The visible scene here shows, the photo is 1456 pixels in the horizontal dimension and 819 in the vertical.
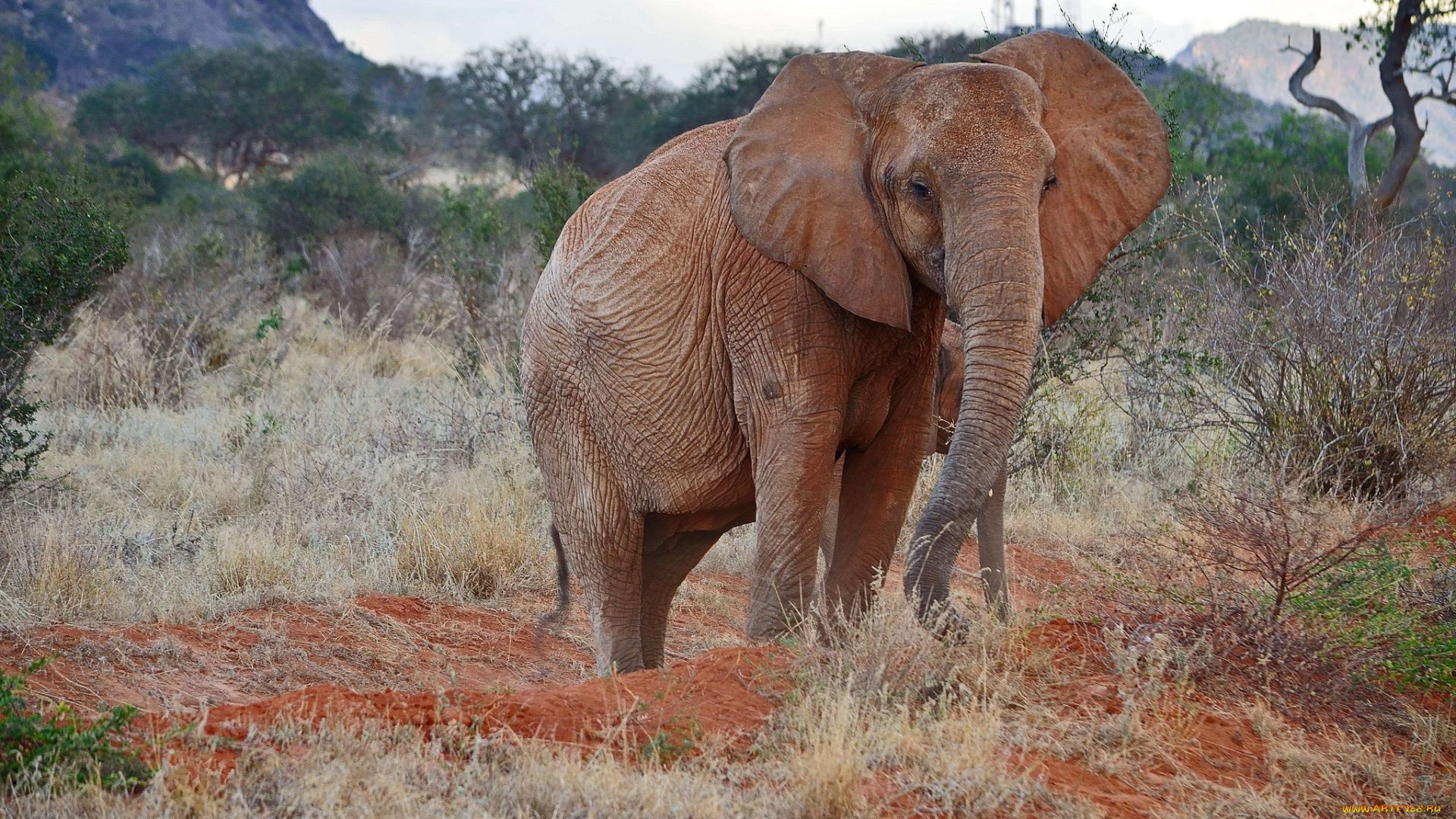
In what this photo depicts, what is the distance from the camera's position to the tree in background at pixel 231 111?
34.4m

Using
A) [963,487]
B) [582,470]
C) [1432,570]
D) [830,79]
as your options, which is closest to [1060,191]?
[830,79]

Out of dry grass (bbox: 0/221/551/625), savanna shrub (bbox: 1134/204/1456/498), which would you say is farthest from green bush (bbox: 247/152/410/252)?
savanna shrub (bbox: 1134/204/1456/498)

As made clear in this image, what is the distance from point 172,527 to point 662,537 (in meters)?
3.15

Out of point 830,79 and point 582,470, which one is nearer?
point 830,79

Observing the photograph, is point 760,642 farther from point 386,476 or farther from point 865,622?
point 386,476

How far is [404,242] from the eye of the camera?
63.7ft

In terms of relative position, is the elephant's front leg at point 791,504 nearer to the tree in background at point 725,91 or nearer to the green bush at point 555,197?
the green bush at point 555,197

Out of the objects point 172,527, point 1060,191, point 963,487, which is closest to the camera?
point 963,487

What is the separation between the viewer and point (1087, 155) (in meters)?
4.28

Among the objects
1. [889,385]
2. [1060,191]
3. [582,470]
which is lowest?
[582,470]

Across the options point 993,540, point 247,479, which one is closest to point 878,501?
point 993,540

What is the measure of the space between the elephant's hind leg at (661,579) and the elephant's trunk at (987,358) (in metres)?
1.78

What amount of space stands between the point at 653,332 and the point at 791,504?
862 millimetres

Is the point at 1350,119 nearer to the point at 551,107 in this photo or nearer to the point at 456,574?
the point at 456,574
